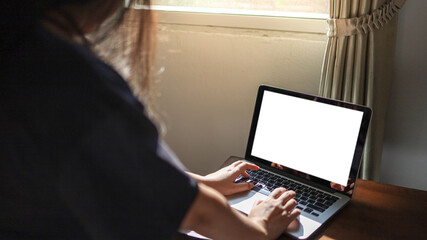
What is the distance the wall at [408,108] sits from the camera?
102 centimetres

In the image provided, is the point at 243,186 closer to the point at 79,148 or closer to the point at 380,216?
the point at 380,216

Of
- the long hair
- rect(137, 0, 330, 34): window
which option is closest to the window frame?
rect(137, 0, 330, 34): window

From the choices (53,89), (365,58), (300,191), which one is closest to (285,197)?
(300,191)

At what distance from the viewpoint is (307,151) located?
3.19 feet

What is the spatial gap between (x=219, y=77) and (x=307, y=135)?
439mm

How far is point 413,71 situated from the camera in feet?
3.43

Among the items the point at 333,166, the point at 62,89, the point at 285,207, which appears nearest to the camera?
the point at 62,89

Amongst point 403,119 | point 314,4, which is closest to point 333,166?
point 403,119

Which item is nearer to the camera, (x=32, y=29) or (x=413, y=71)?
(x=32, y=29)

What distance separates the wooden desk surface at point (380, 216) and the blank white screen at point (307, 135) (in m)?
0.08

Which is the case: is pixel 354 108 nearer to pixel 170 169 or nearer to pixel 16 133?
pixel 170 169

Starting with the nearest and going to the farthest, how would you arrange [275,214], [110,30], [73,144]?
[73,144]
[110,30]
[275,214]

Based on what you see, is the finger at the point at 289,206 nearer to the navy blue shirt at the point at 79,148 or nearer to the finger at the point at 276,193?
the finger at the point at 276,193

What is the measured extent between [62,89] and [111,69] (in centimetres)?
6
